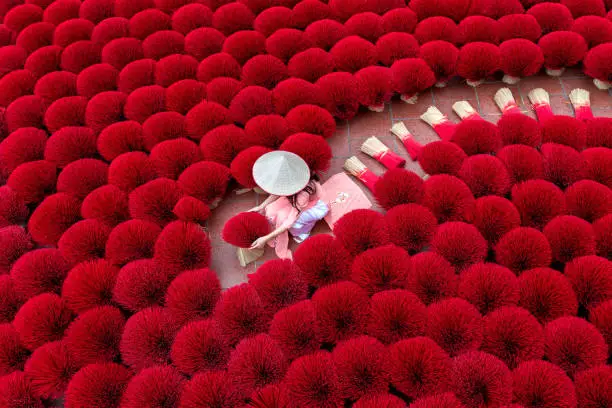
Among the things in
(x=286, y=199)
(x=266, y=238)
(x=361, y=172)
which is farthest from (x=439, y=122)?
(x=266, y=238)

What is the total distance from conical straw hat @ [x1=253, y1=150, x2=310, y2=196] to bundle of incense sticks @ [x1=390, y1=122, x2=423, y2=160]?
414mm

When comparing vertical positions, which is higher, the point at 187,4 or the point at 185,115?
the point at 187,4

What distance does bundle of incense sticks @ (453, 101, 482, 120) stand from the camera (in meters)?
1.76

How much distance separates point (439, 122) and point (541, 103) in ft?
1.21

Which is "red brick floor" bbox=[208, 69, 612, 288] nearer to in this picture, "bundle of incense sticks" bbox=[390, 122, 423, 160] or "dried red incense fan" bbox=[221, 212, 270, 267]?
"bundle of incense sticks" bbox=[390, 122, 423, 160]

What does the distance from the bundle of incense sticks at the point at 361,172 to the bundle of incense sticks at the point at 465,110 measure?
0.40 m

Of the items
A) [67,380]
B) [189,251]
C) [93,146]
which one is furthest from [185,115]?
[67,380]

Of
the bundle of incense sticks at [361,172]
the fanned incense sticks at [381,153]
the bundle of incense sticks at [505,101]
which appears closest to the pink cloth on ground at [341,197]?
the bundle of incense sticks at [361,172]

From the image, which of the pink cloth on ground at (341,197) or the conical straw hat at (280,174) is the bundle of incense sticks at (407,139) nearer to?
the pink cloth on ground at (341,197)

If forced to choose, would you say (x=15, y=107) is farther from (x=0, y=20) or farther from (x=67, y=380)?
(x=67, y=380)

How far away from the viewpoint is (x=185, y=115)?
1656mm

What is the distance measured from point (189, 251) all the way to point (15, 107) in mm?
862

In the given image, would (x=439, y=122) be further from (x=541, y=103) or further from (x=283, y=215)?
(x=283, y=215)

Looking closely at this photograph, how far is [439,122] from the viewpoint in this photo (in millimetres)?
1756
